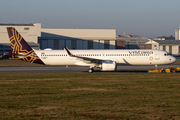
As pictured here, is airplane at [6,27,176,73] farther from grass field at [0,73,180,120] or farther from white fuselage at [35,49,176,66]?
grass field at [0,73,180,120]

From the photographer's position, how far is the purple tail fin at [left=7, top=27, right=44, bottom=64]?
120ft

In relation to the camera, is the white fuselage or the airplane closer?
the airplane

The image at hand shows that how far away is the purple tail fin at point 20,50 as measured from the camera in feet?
120

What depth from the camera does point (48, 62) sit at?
3666 cm

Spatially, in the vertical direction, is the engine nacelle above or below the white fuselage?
below

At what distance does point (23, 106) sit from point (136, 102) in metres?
6.42

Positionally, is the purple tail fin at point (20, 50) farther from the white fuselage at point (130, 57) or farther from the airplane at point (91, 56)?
the white fuselage at point (130, 57)

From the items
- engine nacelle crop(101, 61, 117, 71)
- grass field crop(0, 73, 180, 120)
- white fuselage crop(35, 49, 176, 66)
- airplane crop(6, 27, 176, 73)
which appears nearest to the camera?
grass field crop(0, 73, 180, 120)

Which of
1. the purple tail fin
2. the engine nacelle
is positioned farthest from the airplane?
the engine nacelle

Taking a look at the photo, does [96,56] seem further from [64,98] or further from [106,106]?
[106,106]

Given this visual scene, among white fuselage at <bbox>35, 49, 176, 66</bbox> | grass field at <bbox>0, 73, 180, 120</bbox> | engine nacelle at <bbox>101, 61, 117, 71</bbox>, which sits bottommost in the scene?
grass field at <bbox>0, 73, 180, 120</bbox>

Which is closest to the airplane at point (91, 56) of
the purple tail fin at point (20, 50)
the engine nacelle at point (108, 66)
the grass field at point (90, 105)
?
the purple tail fin at point (20, 50)

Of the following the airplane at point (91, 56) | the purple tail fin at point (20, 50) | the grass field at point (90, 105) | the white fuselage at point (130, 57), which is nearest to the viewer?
the grass field at point (90, 105)

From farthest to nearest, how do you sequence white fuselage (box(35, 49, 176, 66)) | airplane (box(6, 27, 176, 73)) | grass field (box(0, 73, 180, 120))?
white fuselage (box(35, 49, 176, 66)) → airplane (box(6, 27, 176, 73)) → grass field (box(0, 73, 180, 120))
